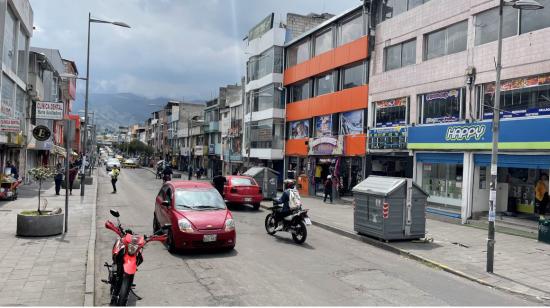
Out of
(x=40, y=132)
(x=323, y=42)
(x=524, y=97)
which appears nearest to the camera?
(x=40, y=132)

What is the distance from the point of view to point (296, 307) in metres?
7.16

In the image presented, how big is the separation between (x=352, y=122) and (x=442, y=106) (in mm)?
8321

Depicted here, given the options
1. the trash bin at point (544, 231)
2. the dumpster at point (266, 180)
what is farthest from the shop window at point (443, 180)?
the dumpster at point (266, 180)

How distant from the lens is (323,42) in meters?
33.4

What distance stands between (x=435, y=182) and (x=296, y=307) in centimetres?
1625

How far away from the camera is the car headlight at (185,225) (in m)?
10.7

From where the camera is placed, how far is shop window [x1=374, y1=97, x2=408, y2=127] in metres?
23.6

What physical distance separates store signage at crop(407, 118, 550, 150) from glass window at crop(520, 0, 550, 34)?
3.31m

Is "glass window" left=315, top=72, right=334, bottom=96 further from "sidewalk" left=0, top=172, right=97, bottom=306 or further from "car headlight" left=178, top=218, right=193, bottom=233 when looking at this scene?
"car headlight" left=178, top=218, right=193, bottom=233

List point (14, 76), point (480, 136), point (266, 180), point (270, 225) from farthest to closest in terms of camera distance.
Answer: point (14, 76), point (266, 180), point (480, 136), point (270, 225)

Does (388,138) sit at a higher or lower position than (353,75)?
lower

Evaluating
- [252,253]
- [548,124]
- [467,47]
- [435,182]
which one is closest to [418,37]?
[467,47]

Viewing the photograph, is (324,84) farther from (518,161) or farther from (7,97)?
(7,97)

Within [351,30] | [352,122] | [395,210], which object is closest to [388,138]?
[352,122]
